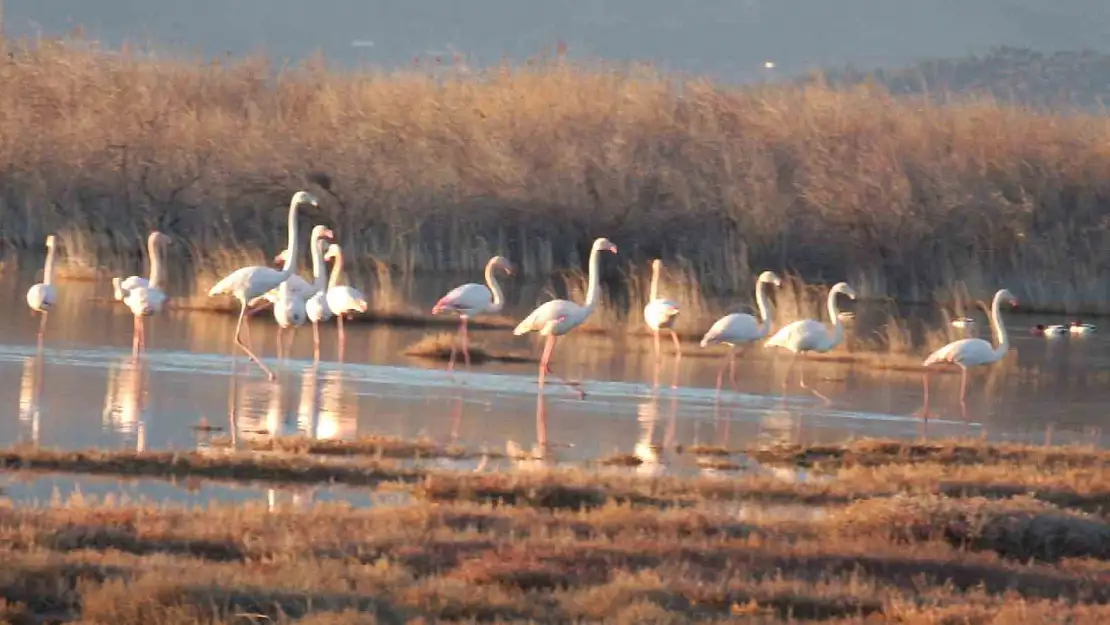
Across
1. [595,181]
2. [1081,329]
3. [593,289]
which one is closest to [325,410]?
[593,289]

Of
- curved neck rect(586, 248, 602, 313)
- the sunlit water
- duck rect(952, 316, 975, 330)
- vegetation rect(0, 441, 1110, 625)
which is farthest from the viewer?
duck rect(952, 316, 975, 330)

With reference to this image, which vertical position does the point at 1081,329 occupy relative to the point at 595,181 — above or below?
below

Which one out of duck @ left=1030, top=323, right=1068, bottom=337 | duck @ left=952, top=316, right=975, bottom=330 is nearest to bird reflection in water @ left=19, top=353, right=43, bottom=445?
duck @ left=952, top=316, right=975, bottom=330

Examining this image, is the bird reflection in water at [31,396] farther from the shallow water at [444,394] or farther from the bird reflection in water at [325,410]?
the bird reflection in water at [325,410]

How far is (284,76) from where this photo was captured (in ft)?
140

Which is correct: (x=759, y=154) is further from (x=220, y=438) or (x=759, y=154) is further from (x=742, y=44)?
(x=742, y=44)

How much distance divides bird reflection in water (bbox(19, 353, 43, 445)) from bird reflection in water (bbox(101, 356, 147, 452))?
0.54 meters

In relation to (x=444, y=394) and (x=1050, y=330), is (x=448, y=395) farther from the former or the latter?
(x=1050, y=330)

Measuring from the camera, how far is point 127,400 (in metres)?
18.0

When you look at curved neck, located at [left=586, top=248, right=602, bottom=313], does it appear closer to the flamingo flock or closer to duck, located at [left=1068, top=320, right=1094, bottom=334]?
the flamingo flock

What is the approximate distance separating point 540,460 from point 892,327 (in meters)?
12.8

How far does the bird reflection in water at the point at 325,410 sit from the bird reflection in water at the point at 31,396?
2.11m

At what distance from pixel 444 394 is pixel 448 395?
9 centimetres

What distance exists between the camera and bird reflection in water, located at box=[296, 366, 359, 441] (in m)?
16.8
